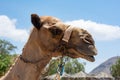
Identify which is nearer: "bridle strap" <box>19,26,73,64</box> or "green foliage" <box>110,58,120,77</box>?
"bridle strap" <box>19,26,73,64</box>

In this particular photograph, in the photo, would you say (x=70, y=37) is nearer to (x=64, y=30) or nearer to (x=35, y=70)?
(x=64, y=30)

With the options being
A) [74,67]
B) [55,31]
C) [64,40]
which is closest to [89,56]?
[64,40]

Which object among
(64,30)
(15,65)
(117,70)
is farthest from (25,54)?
(117,70)

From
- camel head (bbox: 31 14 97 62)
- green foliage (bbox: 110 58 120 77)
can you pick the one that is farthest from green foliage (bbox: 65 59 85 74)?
camel head (bbox: 31 14 97 62)

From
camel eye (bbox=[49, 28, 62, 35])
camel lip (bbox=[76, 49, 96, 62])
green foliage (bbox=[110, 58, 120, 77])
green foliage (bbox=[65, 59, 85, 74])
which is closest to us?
camel lip (bbox=[76, 49, 96, 62])

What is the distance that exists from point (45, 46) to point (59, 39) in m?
0.15

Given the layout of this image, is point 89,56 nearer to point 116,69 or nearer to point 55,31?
point 55,31

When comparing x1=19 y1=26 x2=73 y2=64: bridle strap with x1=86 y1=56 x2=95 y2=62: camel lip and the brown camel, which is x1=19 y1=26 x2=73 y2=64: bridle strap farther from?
x1=86 y1=56 x2=95 y2=62: camel lip

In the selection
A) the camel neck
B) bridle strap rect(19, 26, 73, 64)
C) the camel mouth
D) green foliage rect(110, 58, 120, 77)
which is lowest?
the camel neck

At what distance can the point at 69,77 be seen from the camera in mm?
25219

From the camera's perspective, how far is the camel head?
3098 millimetres

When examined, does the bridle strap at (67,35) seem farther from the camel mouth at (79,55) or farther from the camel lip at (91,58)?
the camel lip at (91,58)

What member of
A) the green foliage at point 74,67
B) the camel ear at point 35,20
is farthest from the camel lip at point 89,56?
the green foliage at point 74,67

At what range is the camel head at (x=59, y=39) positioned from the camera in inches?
122
